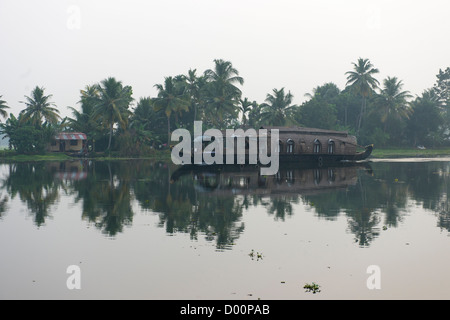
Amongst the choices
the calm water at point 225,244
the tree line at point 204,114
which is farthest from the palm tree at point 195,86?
the calm water at point 225,244

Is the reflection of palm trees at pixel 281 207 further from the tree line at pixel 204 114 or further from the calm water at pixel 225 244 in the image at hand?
the tree line at pixel 204 114

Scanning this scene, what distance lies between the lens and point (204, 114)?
67.3 meters

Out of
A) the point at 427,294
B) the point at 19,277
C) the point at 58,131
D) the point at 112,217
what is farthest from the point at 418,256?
the point at 58,131

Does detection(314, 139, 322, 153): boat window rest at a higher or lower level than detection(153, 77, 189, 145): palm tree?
lower

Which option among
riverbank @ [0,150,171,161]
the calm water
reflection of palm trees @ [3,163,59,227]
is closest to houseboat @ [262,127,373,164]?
riverbank @ [0,150,171,161]

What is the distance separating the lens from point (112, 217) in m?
14.1

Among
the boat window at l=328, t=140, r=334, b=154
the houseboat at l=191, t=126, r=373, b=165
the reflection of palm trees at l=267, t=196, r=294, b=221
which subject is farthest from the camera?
the boat window at l=328, t=140, r=334, b=154

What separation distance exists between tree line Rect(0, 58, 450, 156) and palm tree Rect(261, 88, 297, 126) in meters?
0.14

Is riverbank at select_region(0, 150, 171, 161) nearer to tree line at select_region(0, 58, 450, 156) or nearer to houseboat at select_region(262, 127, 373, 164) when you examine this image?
tree line at select_region(0, 58, 450, 156)

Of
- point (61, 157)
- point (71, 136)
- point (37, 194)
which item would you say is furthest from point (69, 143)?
point (37, 194)

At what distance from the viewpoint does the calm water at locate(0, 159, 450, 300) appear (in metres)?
7.72

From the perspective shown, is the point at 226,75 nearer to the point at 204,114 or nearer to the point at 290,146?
the point at 204,114

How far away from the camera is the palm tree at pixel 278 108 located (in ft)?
208
